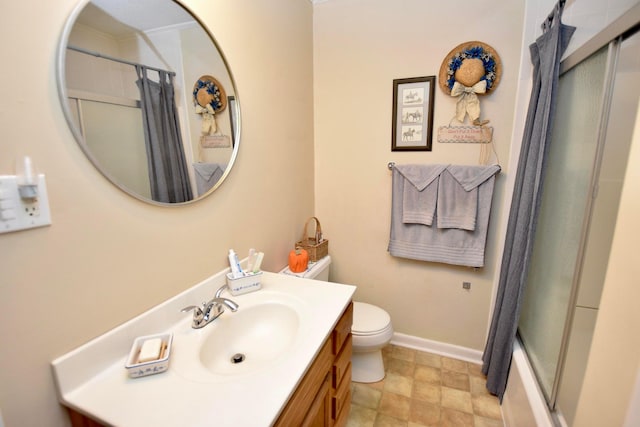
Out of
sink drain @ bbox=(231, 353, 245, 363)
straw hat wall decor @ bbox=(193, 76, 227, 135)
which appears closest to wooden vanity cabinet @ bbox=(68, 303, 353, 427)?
sink drain @ bbox=(231, 353, 245, 363)

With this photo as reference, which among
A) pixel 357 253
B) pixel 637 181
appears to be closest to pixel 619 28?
pixel 637 181

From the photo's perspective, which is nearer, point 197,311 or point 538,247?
point 197,311

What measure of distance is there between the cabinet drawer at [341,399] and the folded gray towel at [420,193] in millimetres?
995

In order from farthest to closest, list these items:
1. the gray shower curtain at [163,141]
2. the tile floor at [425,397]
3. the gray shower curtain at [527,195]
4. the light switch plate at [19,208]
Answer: the tile floor at [425,397]
the gray shower curtain at [527,195]
the gray shower curtain at [163,141]
the light switch plate at [19,208]

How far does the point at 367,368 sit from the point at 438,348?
589 millimetres

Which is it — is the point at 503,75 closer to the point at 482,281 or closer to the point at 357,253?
the point at 482,281

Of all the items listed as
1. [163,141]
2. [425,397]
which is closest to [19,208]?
[163,141]

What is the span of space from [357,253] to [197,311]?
1.33 m

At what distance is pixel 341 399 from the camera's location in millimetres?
1327

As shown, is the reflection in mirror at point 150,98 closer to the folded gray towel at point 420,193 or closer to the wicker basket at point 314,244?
the wicker basket at point 314,244

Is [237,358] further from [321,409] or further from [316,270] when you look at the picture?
[316,270]

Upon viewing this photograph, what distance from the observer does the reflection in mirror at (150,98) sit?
776 mm

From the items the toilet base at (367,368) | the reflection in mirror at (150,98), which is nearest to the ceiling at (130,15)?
the reflection in mirror at (150,98)

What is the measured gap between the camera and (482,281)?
6.14 feet
